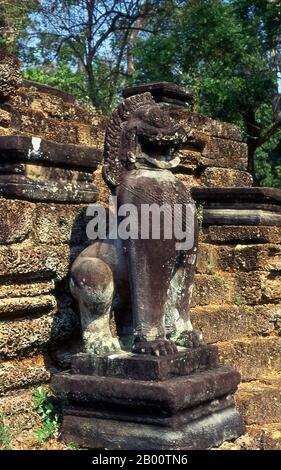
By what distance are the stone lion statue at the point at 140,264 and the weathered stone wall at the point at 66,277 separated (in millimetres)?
269

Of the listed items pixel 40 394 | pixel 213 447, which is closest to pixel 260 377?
pixel 213 447

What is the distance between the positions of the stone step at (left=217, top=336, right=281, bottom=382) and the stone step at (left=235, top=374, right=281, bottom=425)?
8.9 inches

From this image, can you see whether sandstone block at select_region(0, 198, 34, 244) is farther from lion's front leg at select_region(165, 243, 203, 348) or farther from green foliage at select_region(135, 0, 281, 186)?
green foliage at select_region(135, 0, 281, 186)

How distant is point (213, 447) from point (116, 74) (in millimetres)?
16782

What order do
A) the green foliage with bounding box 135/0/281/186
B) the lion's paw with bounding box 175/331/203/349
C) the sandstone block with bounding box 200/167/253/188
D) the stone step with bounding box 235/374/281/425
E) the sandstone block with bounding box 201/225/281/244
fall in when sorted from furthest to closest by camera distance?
the green foliage with bounding box 135/0/281/186, the sandstone block with bounding box 200/167/253/188, the sandstone block with bounding box 201/225/281/244, the stone step with bounding box 235/374/281/425, the lion's paw with bounding box 175/331/203/349

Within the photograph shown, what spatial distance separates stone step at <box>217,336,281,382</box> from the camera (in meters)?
5.06

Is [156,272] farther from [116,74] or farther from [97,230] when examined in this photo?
[116,74]

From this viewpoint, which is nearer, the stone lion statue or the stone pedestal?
the stone pedestal

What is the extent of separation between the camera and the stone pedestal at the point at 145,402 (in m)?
3.22

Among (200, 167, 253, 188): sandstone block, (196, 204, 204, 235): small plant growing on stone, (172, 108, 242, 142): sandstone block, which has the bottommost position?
(196, 204, 204, 235): small plant growing on stone

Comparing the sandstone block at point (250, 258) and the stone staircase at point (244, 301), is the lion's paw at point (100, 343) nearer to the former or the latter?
the stone staircase at point (244, 301)

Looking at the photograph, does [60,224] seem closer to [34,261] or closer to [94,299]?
[34,261]

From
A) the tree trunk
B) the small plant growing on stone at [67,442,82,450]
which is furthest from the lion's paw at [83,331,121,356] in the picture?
the tree trunk

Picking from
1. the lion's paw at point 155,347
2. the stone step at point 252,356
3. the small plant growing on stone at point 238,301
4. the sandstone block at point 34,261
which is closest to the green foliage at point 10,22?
the small plant growing on stone at point 238,301
